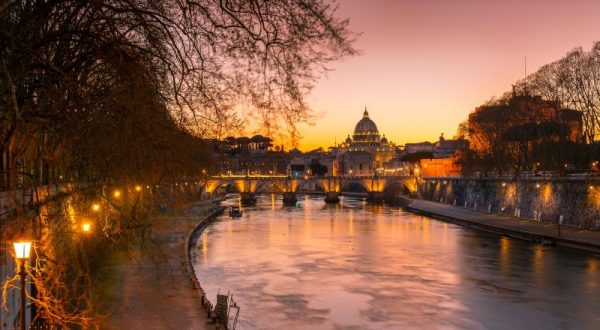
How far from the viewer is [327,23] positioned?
21.9 feet

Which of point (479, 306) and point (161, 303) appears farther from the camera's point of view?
point (479, 306)

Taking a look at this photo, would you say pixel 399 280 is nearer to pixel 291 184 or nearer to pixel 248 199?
pixel 248 199

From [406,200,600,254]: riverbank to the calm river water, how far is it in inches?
34.4

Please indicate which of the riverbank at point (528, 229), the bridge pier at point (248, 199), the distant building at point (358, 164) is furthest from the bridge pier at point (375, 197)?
the distant building at point (358, 164)

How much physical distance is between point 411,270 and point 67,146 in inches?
1012

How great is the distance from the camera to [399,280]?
2895cm

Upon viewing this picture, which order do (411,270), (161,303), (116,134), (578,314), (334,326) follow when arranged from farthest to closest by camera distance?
(411,270) → (578,314) → (334,326) → (161,303) → (116,134)

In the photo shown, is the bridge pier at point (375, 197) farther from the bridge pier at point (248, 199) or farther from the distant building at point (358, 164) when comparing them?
the distant building at point (358, 164)

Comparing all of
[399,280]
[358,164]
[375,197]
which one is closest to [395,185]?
[375,197]

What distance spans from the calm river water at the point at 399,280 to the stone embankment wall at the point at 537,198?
4.96 m

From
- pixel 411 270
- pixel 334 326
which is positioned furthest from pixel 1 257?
pixel 411 270

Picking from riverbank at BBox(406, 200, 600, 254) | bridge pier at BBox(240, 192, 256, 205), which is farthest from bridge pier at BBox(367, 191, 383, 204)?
riverbank at BBox(406, 200, 600, 254)

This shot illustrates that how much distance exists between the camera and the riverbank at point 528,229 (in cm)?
3522

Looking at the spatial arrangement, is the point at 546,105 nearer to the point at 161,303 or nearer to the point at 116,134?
the point at 161,303
